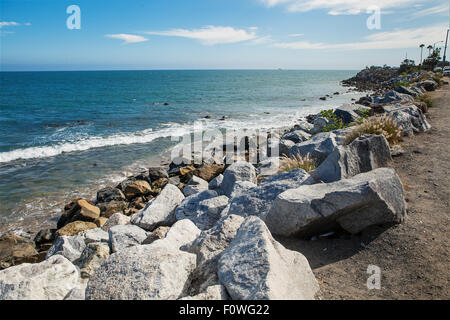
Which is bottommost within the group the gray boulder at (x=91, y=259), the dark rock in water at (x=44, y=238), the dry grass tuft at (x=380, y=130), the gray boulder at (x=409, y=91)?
the dark rock in water at (x=44, y=238)

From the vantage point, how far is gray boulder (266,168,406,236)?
180 inches

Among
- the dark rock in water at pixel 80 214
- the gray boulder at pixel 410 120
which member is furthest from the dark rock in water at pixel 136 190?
the gray boulder at pixel 410 120

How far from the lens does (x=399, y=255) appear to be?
4500mm

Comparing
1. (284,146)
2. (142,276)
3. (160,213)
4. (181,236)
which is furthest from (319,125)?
(142,276)

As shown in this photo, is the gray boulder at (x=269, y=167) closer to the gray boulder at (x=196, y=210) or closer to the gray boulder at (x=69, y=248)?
the gray boulder at (x=196, y=210)

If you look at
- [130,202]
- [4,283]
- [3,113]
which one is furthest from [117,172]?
[3,113]

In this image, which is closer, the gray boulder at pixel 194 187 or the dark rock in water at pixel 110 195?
the gray boulder at pixel 194 187

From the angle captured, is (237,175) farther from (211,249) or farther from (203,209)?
(211,249)

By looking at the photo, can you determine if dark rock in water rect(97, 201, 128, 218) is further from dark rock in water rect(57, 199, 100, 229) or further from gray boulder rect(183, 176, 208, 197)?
gray boulder rect(183, 176, 208, 197)

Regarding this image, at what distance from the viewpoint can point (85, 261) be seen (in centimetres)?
552

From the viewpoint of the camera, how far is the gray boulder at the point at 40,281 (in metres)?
3.94

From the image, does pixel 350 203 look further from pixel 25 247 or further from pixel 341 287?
pixel 25 247

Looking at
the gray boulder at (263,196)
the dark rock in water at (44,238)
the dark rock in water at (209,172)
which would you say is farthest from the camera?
the dark rock in water at (209,172)

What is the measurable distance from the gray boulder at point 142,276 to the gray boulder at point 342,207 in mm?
1848
